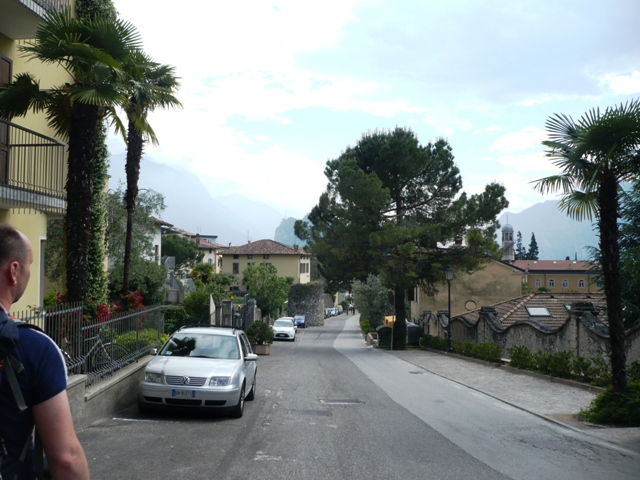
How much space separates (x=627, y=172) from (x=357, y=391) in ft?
26.8

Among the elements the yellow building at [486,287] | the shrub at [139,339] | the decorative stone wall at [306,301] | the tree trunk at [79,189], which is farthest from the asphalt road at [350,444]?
the decorative stone wall at [306,301]

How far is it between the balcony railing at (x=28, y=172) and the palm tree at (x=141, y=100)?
1941mm

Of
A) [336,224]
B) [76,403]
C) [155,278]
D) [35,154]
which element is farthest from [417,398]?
[336,224]

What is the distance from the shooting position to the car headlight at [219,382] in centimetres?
1058

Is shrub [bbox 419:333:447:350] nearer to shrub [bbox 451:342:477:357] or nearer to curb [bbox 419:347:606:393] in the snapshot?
shrub [bbox 451:342:477:357]

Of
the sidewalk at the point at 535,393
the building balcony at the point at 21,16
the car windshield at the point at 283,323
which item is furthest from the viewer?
the car windshield at the point at 283,323

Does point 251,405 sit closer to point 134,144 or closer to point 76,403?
point 76,403

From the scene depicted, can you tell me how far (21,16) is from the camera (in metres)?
11.9

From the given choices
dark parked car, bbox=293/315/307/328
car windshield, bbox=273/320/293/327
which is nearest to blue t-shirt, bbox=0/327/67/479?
car windshield, bbox=273/320/293/327

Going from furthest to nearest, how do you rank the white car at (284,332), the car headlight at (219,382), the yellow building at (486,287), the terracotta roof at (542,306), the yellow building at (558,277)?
the yellow building at (558,277) < the yellow building at (486,287) < the white car at (284,332) < the terracotta roof at (542,306) < the car headlight at (219,382)

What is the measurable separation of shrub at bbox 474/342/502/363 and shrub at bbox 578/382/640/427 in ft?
43.9

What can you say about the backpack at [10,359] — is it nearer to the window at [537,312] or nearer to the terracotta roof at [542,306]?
the terracotta roof at [542,306]

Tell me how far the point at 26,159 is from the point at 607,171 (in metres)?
11.7

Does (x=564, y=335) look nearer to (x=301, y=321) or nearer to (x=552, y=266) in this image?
(x=301, y=321)
